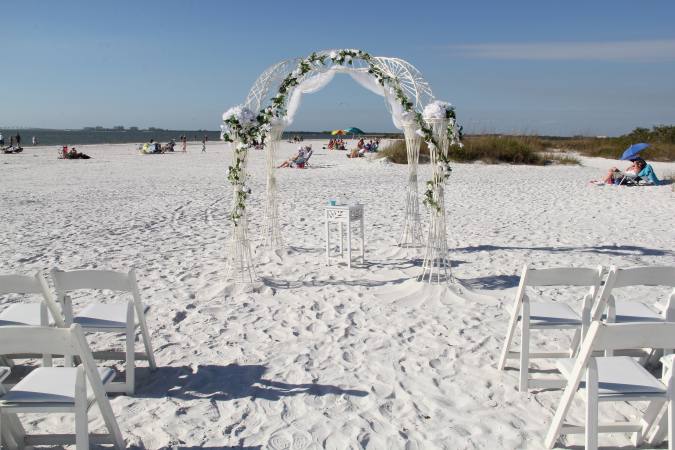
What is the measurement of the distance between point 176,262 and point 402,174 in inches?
499

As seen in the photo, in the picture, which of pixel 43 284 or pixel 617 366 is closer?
pixel 617 366

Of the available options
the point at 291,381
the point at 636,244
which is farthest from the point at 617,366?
the point at 636,244

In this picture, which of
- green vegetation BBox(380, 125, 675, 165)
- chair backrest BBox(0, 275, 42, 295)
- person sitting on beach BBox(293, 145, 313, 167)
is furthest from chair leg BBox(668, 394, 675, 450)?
person sitting on beach BBox(293, 145, 313, 167)

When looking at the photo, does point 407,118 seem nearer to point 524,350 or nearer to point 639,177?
point 524,350

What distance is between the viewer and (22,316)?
3.70 m

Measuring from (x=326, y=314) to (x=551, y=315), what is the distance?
2067 mm

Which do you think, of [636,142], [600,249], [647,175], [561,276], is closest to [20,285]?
[561,276]

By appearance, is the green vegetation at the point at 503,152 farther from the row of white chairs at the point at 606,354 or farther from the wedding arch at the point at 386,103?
the row of white chairs at the point at 606,354

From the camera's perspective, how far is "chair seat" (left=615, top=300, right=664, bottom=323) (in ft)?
12.1

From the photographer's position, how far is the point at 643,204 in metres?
11.8

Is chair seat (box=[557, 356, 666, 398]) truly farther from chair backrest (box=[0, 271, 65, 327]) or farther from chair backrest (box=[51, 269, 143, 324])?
chair backrest (box=[0, 271, 65, 327])

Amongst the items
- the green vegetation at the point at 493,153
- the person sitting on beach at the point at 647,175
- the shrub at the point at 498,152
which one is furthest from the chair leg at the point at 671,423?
the shrub at the point at 498,152

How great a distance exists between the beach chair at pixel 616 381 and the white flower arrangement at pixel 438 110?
307cm

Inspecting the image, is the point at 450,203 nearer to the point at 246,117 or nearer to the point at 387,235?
the point at 387,235
